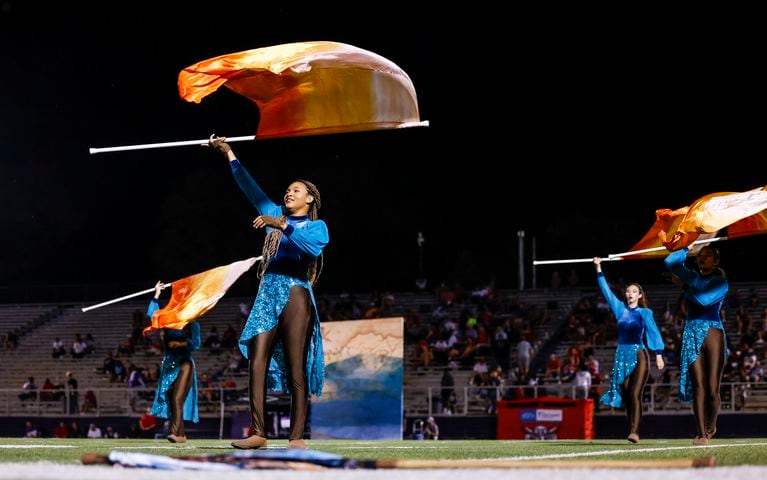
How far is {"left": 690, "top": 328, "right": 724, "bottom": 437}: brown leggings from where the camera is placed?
1019cm

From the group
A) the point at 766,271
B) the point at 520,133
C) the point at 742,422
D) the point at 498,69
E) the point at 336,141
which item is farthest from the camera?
the point at 336,141

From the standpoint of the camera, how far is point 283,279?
26.5ft

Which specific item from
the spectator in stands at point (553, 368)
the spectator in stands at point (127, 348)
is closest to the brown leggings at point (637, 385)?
the spectator in stands at point (553, 368)

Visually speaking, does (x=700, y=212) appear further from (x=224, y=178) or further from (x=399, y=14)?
(x=224, y=178)

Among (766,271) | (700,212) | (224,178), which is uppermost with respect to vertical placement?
(224,178)

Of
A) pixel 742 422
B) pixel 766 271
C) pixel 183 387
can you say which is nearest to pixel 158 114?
pixel 766 271

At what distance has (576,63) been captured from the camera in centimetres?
3997

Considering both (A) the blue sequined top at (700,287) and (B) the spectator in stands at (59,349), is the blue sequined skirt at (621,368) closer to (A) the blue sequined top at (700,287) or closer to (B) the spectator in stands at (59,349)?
(A) the blue sequined top at (700,287)

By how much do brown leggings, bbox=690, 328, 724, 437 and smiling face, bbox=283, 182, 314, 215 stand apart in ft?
12.7

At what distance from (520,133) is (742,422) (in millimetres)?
23628

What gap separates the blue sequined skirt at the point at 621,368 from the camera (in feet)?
42.2

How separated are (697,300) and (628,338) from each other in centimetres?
280

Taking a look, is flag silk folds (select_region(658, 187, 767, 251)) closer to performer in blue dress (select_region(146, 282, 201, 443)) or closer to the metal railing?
performer in blue dress (select_region(146, 282, 201, 443))

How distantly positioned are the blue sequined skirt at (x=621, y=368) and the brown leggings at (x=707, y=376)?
2.55 meters
